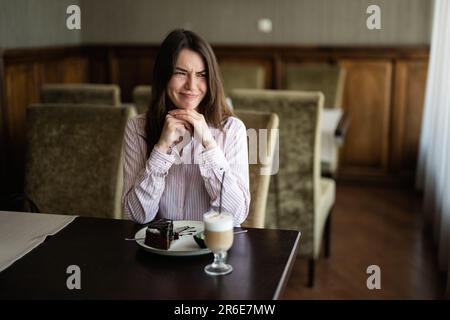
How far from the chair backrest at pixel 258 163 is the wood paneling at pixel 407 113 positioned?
271 cm

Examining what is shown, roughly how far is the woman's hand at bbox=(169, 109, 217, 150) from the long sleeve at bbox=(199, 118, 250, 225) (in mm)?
23

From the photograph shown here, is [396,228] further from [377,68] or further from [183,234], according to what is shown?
[183,234]

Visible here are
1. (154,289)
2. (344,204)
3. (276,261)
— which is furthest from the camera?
(344,204)

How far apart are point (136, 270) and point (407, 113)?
366 cm

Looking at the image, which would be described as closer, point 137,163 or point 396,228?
point 137,163

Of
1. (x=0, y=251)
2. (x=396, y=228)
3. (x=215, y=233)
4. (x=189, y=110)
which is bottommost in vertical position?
(x=396, y=228)

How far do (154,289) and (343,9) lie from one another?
3.83m

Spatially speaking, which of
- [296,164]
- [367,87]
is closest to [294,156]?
[296,164]

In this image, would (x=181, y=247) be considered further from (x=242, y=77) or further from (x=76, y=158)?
(x=242, y=77)

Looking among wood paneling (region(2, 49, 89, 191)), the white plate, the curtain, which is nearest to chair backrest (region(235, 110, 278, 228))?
the white plate

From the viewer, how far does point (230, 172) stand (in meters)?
1.76

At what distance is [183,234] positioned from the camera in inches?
60.6

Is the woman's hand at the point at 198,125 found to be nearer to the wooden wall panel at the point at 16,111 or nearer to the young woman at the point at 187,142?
→ the young woman at the point at 187,142

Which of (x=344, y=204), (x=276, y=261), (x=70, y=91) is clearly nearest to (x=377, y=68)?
(x=344, y=204)
